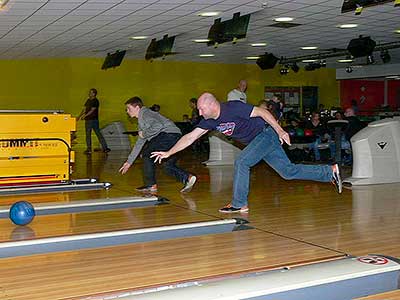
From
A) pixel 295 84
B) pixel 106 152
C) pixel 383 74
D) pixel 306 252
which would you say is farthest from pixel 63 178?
pixel 383 74

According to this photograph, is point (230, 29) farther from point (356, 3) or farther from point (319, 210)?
point (319, 210)

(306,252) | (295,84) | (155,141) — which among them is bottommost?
(306,252)

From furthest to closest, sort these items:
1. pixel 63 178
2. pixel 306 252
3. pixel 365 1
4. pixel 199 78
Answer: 1. pixel 199 78
2. pixel 63 178
3. pixel 365 1
4. pixel 306 252

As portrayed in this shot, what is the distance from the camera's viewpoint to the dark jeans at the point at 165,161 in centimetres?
591

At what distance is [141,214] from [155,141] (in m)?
1.26

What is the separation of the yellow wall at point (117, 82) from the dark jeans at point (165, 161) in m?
8.00

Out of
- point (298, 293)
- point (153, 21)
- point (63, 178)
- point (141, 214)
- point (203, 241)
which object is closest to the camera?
point (298, 293)

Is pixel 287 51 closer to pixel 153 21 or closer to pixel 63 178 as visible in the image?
pixel 153 21

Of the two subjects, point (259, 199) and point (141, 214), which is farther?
point (259, 199)

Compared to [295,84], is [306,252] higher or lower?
lower

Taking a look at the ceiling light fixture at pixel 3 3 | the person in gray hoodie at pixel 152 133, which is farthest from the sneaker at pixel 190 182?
the ceiling light fixture at pixel 3 3

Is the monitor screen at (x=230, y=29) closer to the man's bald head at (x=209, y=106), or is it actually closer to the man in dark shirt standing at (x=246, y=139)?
the man in dark shirt standing at (x=246, y=139)

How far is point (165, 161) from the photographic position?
6277 mm

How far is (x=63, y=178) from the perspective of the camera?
21.9 ft
